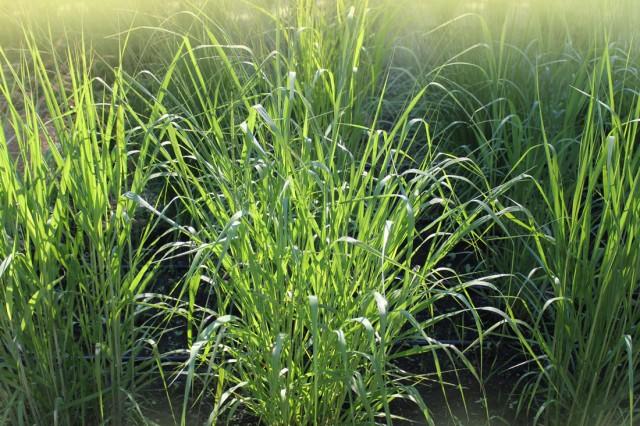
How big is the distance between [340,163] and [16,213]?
1.00 meters

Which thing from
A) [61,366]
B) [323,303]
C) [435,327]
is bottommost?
[435,327]

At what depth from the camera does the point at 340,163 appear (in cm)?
251

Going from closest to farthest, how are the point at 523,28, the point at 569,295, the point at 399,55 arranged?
the point at 569,295, the point at 523,28, the point at 399,55

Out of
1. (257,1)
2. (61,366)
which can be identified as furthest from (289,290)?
(257,1)

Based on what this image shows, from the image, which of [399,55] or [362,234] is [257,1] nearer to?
[399,55]

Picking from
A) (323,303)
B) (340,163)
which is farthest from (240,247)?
(340,163)

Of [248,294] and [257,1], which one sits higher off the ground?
[257,1]

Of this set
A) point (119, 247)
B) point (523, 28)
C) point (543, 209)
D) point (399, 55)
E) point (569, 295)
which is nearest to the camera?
point (119, 247)

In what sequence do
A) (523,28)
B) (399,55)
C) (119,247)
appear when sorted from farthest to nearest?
(399,55)
(523,28)
(119,247)

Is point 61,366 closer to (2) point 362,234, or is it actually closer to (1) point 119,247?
(1) point 119,247

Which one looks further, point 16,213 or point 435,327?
point 435,327

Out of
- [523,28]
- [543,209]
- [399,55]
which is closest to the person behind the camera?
[543,209]

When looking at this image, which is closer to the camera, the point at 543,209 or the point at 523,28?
the point at 543,209

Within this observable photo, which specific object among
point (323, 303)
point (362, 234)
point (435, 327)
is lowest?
point (435, 327)
